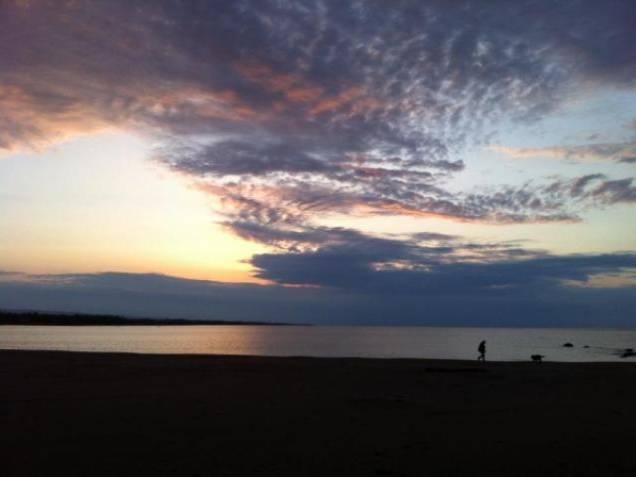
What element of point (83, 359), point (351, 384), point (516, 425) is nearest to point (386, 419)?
point (516, 425)

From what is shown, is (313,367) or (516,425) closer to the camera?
(516,425)

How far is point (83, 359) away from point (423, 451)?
76.4 feet

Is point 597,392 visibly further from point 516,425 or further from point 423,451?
point 423,451

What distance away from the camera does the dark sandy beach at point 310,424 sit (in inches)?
378

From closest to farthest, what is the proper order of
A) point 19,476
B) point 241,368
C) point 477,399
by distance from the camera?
point 19,476
point 477,399
point 241,368

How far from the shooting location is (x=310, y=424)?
12.9 m

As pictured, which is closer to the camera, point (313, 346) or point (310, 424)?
point (310, 424)

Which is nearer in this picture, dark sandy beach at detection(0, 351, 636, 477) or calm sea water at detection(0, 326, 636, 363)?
dark sandy beach at detection(0, 351, 636, 477)

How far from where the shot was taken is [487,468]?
31.3 feet

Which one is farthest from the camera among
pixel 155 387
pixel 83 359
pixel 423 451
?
pixel 83 359

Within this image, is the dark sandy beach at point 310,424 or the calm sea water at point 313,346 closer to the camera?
the dark sandy beach at point 310,424

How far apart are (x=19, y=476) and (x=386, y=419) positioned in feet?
24.7

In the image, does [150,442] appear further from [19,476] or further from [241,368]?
[241,368]

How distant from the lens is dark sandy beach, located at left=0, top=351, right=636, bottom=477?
961 centimetres
